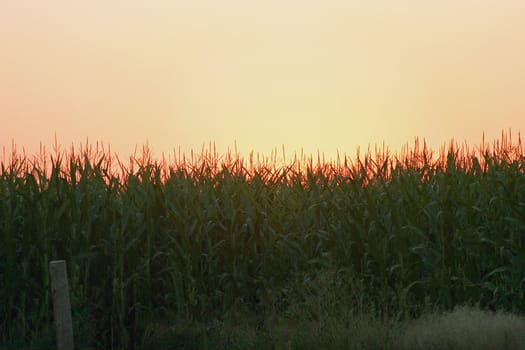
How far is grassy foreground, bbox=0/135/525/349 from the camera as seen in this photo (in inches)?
525

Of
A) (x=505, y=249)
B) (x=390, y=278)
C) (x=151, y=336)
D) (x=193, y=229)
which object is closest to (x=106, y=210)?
(x=193, y=229)

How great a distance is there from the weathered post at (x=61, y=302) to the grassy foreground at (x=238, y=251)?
1782 mm

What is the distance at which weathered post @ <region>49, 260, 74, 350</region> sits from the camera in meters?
10.9

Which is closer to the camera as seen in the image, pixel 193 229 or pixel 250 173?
pixel 193 229

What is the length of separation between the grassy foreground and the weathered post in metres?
1.78

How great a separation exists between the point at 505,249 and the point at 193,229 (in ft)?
19.4

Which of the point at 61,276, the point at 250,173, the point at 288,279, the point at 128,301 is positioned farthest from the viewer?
the point at 250,173

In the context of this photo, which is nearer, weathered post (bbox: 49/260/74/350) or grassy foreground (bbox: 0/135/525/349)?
weathered post (bbox: 49/260/74/350)

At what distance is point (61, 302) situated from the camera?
1098 centimetres

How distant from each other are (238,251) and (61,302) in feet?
14.6

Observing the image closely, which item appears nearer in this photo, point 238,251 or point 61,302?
point 61,302

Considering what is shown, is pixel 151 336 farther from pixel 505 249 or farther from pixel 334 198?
pixel 505 249

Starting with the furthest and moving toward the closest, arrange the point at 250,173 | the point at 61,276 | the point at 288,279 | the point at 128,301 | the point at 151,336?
the point at 250,173
the point at 288,279
the point at 128,301
the point at 151,336
the point at 61,276

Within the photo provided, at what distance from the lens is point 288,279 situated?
14836 mm
